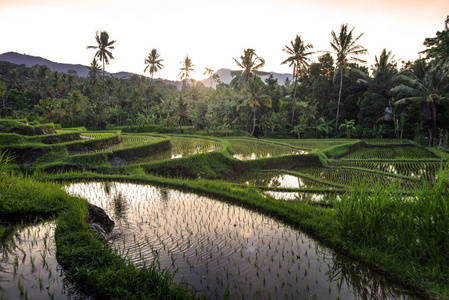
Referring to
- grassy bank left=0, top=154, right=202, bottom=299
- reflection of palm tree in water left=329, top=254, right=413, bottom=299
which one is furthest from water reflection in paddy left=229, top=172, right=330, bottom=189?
grassy bank left=0, top=154, right=202, bottom=299

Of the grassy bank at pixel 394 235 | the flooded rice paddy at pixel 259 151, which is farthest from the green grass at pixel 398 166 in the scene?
the grassy bank at pixel 394 235

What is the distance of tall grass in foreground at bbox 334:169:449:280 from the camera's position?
3.60 meters

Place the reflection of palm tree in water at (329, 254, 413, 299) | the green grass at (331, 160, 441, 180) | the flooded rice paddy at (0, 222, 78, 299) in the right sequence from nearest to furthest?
the flooded rice paddy at (0, 222, 78, 299), the reflection of palm tree in water at (329, 254, 413, 299), the green grass at (331, 160, 441, 180)

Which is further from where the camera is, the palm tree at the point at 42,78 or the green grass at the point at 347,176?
the palm tree at the point at 42,78

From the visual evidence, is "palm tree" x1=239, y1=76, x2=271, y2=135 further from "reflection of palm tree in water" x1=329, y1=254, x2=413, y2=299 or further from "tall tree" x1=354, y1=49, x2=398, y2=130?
"reflection of palm tree in water" x1=329, y1=254, x2=413, y2=299

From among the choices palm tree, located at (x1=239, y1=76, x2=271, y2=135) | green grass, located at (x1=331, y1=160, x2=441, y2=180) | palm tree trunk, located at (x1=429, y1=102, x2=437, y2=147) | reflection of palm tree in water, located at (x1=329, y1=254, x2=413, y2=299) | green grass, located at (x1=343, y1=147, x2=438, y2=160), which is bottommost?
reflection of palm tree in water, located at (x1=329, y1=254, x2=413, y2=299)

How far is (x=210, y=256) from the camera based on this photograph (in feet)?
13.4

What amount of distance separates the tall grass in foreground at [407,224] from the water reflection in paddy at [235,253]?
1.85 feet

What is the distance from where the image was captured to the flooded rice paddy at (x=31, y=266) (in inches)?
123

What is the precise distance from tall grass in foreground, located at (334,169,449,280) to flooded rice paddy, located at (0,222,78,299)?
419 centimetres

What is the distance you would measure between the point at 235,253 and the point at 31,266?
113 inches

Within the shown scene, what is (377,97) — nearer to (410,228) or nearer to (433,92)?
(433,92)

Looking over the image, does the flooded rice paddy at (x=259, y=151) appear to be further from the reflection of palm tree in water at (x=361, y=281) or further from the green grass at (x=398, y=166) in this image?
the reflection of palm tree in water at (x=361, y=281)

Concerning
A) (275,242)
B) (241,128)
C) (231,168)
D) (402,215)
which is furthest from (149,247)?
(241,128)
